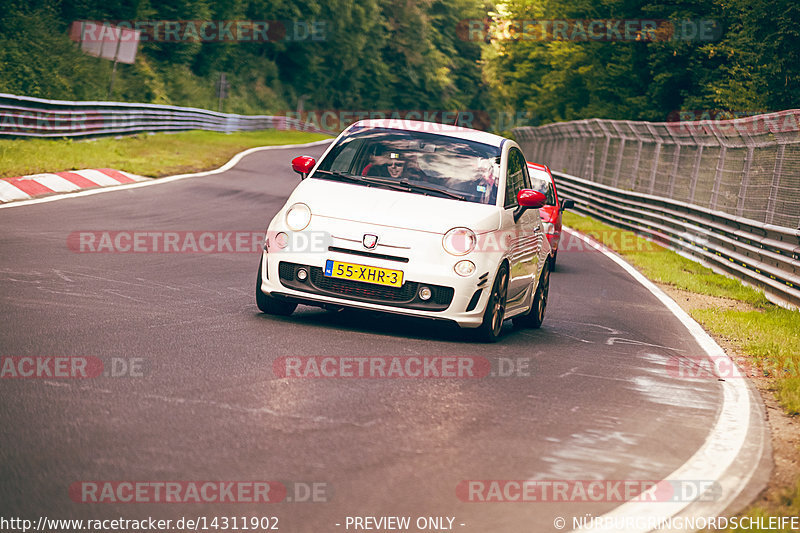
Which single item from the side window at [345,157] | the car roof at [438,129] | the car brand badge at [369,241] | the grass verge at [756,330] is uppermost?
the car roof at [438,129]

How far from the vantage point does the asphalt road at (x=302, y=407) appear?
4496mm

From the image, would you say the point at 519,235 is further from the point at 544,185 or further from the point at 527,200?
the point at 544,185

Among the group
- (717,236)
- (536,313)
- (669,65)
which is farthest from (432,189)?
(669,65)

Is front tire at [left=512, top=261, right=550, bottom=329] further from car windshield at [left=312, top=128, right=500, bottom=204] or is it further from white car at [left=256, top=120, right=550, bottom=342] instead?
car windshield at [left=312, top=128, right=500, bottom=204]

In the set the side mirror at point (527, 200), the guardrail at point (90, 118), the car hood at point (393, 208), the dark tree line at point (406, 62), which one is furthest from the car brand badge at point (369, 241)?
the dark tree line at point (406, 62)

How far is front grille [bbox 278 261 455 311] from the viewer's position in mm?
8266

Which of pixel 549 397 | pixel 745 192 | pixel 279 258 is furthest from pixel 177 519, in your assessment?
pixel 745 192

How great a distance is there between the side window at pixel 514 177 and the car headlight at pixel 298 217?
1.73 m

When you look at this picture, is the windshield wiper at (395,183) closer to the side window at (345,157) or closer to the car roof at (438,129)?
the side window at (345,157)

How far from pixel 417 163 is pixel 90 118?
78.6 ft

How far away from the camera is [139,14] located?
56531 millimetres

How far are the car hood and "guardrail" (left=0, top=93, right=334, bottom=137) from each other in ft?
54.7

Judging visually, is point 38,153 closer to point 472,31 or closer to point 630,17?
point 630,17

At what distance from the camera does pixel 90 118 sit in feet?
103
